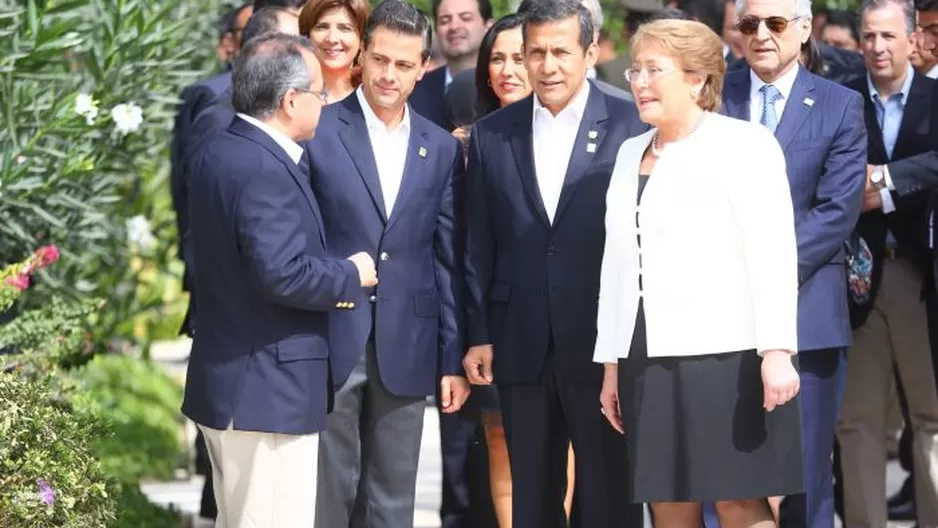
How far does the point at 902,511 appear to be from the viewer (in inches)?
409

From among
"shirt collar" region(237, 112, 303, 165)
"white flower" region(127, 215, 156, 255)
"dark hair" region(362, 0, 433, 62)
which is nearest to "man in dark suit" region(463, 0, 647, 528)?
"dark hair" region(362, 0, 433, 62)

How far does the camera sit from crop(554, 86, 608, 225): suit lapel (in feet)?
24.8

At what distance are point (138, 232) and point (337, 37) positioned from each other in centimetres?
465

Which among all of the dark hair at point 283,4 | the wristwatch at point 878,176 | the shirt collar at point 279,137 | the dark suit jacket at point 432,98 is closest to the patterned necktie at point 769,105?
the wristwatch at point 878,176

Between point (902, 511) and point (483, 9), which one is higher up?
point (483, 9)

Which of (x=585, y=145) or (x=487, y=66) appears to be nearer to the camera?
(x=585, y=145)

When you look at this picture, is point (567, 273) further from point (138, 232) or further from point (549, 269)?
point (138, 232)

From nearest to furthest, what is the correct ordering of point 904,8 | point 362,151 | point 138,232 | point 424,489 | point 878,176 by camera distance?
1. point 362,151
2. point 878,176
3. point 904,8
4. point 424,489
5. point 138,232

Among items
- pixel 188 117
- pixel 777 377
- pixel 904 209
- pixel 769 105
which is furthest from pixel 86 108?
pixel 777 377

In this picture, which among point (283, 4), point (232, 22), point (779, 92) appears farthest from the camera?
point (232, 22)

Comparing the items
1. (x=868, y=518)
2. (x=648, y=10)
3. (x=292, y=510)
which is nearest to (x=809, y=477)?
(x=868, y=518)

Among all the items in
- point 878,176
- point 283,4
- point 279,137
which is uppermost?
point 279,137

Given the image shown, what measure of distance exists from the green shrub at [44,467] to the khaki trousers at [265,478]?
44 cm

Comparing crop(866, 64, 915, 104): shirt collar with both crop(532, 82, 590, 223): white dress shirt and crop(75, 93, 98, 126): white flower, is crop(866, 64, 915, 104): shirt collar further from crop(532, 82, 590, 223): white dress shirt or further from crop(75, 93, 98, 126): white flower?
crop(75, 93, 98, 126): white flower
